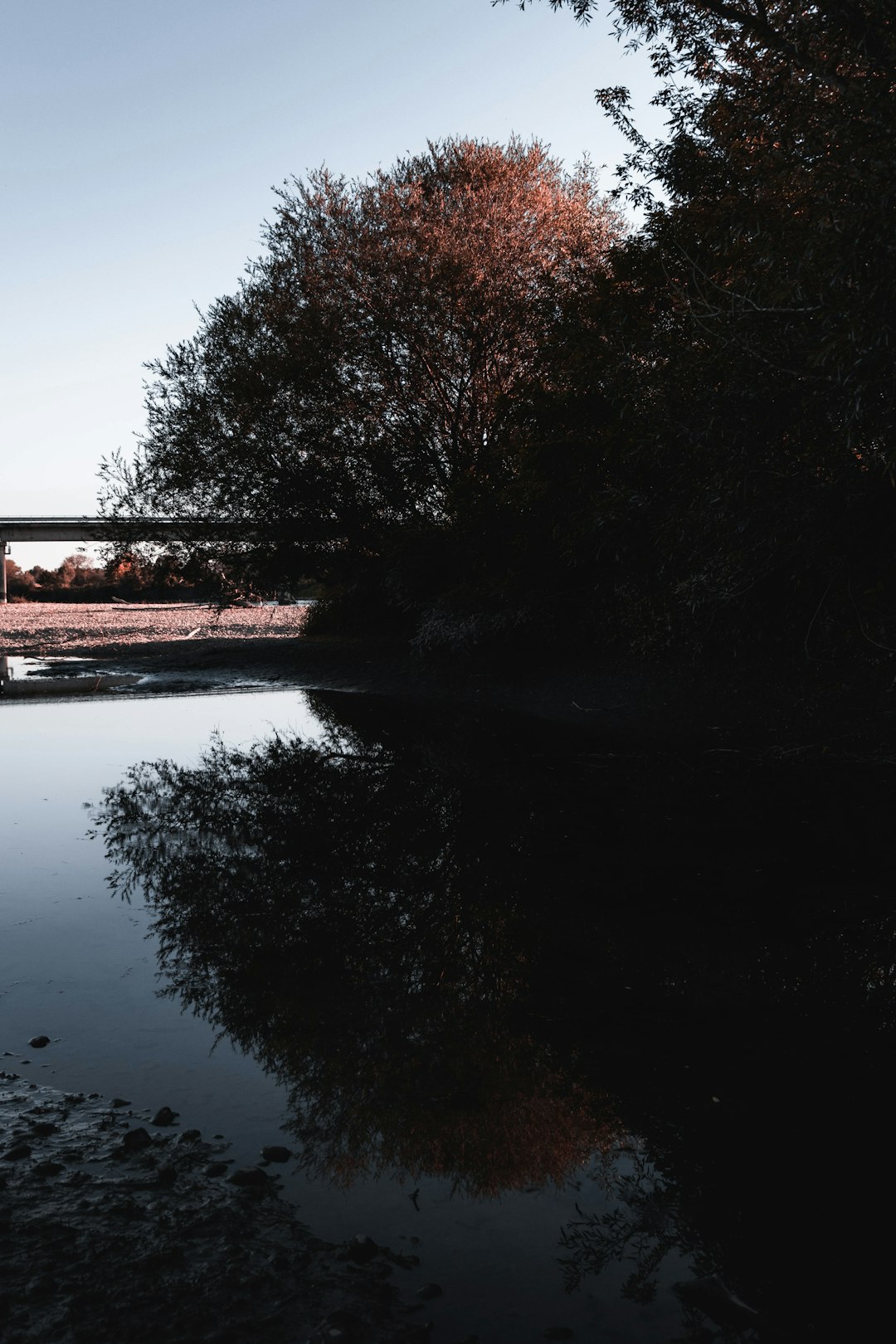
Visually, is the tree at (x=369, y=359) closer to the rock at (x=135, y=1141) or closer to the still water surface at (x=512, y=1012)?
the still water surface at (x=512, y=1012)

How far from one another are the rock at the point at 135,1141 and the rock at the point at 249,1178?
37cm

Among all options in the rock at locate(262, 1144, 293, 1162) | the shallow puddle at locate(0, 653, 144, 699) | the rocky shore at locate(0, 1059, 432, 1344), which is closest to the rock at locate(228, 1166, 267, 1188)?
the rocky shore at locate(0, 1059, 432, 1344)

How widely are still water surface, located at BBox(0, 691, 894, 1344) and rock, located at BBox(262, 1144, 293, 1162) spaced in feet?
0.21

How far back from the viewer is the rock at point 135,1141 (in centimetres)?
340

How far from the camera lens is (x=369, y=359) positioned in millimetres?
22766

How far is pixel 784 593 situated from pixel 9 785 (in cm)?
1038

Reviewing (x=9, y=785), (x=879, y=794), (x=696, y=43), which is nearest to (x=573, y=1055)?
(x=879, y=794)

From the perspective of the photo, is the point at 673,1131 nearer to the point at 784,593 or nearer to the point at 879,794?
the point at 879,794

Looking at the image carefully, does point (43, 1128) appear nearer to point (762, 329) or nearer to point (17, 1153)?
point (17, 1153)

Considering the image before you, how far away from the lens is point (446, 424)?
78.8 feet

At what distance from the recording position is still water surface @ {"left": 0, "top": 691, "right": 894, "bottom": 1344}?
3.05 m

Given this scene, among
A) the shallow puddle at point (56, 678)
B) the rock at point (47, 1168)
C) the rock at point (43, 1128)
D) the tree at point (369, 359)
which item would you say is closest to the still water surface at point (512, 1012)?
the rock at point (43, 1128)

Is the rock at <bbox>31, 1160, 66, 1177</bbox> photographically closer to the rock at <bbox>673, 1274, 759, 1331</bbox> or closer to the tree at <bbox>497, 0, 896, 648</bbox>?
the rock at <bbox>673, 1274, 759, 1331</bbox>

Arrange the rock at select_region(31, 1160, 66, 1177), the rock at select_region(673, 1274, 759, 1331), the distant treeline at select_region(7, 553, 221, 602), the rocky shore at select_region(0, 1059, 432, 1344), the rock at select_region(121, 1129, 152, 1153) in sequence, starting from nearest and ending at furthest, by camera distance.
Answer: the rocky shore at select_region(0, 1059, 432, 1344)
the rock at select_region(673, 1274, 759, 1331)
the rock at select_region(31, 1160, 66, 1177)
the rock at select_region(121, 1129, 152, 1153)
the distant treeline at select_region(7, 553, 221, 602)
